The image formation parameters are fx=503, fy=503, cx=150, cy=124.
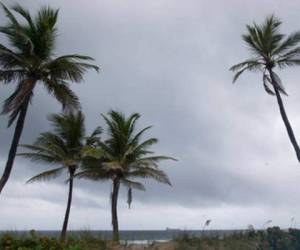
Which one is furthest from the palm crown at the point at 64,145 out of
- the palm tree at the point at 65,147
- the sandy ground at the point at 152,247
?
the sandy ground at the point at 152,247

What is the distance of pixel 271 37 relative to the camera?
26.5 m

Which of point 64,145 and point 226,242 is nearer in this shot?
A: point 226,242

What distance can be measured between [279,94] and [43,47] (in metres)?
13.1

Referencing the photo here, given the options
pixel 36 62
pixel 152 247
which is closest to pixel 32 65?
pixel 36 62

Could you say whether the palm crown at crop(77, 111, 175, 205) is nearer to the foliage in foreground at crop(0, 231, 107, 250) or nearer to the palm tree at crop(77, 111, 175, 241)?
the palm tree at crop(77, 111, 175, 241)

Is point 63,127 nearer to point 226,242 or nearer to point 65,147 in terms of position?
point 65,147

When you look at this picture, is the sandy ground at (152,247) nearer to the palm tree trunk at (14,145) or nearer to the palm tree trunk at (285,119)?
the palm tree trunk at (14,145)

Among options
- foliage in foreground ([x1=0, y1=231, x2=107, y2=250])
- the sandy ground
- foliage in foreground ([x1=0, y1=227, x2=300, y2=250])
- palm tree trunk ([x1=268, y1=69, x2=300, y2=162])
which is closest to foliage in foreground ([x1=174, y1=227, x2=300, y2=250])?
foliage in foreground ([x1=0, y1=227, x2=300, y2=250])

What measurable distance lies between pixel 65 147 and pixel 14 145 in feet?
30.2

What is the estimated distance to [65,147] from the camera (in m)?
29.1

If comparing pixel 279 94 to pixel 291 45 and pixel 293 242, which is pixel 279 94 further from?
pixel 293 242

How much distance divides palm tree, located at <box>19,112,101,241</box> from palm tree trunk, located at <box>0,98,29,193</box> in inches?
279

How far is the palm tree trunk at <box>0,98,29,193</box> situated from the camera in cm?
1962

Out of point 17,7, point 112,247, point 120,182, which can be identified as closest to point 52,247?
point 112,247
